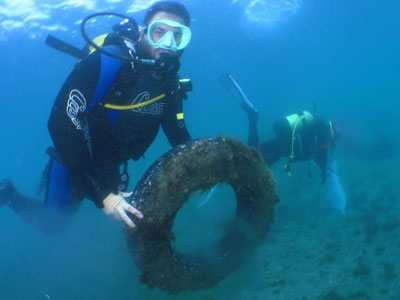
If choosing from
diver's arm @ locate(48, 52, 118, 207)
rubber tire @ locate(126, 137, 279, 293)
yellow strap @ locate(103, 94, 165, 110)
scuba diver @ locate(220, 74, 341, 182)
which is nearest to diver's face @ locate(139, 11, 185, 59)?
yellow strap @ locate(103, 94, 165, 110)

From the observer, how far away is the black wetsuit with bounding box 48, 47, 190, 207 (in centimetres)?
307

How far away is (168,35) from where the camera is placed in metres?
3.78

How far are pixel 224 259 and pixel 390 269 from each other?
12.9ft

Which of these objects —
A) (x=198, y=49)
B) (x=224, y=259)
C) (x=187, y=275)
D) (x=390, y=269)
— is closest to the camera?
(x=187, y=275)

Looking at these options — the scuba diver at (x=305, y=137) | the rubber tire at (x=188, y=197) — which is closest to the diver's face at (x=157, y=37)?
the rubber tire at (x=188, y=197)

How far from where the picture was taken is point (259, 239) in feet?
13.6

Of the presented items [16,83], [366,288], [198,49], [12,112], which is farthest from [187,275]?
[12,112]

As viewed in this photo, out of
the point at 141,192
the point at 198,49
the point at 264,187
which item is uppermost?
the point at 141,192

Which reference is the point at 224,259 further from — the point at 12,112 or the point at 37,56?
the point at 12,112

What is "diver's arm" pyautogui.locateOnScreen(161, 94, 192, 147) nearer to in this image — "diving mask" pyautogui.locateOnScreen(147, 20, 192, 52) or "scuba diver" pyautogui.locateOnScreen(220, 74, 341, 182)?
"diving mask" pyautogui.locateOnScreen(147, 20, 192, 52)

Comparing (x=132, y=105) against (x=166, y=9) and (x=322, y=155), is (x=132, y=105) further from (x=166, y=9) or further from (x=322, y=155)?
(x=322, y=155)

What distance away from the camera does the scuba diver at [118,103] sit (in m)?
3.07

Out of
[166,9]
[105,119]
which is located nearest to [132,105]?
[105,119]

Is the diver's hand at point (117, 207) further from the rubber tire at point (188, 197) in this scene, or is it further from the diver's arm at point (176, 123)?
the diver's arm at point (176, 123)
